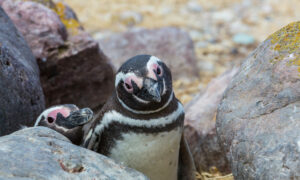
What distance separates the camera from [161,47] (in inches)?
248

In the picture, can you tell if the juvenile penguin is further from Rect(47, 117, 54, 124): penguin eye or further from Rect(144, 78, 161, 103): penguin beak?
Rect(47, 117, 54, 124): penguin eye

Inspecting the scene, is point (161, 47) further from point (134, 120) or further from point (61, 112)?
point (134, 120)

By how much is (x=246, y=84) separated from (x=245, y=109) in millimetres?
183

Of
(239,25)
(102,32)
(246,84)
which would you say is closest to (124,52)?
(102,32)

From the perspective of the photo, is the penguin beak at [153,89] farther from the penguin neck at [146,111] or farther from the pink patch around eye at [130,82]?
the penguin neck at [146,111]

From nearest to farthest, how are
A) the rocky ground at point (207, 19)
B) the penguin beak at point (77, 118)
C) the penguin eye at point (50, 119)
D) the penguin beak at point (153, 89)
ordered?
1. the penguin beak at point (153, 89)
2. the penguin beak at point (77, 118)
3. the penguin eye at point (50, 119)
4. the rocky ground at point (207, 19)

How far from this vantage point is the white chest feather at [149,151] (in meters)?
2.94

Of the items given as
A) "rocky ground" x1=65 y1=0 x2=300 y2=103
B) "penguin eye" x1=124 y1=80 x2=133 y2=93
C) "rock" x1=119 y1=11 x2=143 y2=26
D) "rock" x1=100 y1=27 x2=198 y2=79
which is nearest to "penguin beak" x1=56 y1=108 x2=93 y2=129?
"penguin eye" x1=124 y1=80 x2=133 y2=93

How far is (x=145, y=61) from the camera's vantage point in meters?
2.82

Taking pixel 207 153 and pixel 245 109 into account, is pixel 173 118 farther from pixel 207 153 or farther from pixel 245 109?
pixel 207 153

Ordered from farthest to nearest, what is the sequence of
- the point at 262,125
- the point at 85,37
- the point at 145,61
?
the point at 85,37 → the point at 145,61 → the point at 262,125

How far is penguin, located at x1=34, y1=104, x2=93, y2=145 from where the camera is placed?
309 centimetres

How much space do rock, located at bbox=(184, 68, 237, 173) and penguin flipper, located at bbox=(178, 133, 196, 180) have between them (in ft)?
1.00

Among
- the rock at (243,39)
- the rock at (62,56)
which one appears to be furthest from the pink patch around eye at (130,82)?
the rock at (243,39)
